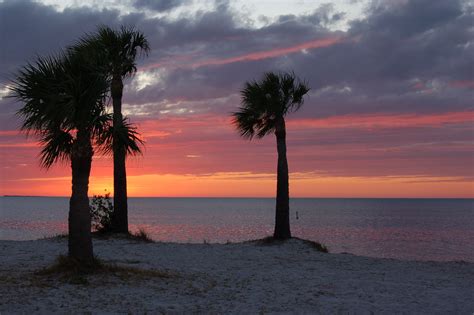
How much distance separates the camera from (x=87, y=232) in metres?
13.6

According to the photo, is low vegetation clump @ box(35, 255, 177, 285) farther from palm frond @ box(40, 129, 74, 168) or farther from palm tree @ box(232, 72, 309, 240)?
palm tree @ box(232, 72, 309, 240)

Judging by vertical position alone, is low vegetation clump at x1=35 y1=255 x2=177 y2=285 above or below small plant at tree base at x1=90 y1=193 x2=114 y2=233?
below

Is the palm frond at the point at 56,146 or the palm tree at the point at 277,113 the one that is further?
the palm tree at the point at 277,113

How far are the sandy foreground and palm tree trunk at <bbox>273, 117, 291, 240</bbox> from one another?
4.82 meters

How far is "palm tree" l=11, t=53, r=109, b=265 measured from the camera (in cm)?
1267

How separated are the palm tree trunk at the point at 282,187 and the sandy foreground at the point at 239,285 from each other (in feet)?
15.8

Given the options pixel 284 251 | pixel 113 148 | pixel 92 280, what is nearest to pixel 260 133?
pixel 284 251

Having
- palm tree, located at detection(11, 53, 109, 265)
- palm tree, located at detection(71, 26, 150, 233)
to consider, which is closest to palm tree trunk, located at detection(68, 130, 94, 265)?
palm tree, located at detection(11, 53, 109, 265)

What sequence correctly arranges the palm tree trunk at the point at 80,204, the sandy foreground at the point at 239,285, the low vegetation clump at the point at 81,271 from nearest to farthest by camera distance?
the sandy foreground at the point at 239,285, the low vegetation clump at the point at 81,271, the palm tree trunk at the point at 80,204

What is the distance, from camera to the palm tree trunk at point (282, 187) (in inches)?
1013

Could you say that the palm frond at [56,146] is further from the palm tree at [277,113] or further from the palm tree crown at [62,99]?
the palm tree at [277,113]

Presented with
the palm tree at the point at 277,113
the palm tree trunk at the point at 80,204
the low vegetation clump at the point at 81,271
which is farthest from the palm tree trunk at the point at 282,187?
the palm tree trunk at the point at 80,204

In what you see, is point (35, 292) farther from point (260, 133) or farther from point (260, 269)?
point (260, 133)

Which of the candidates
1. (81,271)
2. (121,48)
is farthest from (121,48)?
(81,271)
